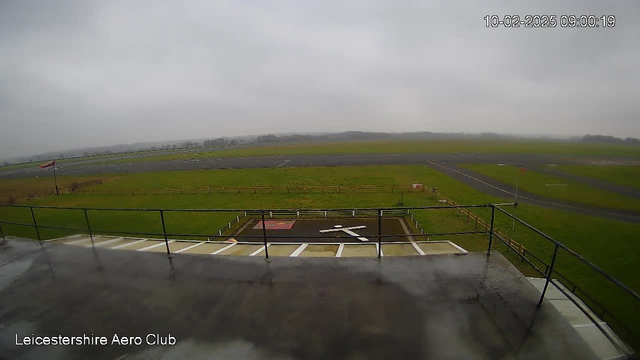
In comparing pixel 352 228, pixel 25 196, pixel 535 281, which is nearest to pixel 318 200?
pixel 352 228

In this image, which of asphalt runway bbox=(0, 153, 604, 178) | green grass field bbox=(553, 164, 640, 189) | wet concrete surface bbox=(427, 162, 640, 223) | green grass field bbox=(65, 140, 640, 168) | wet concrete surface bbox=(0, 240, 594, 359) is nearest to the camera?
wet concrete surface bbox=(0, 240, 594, 359)

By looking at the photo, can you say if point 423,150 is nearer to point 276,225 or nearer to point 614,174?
point 614,174

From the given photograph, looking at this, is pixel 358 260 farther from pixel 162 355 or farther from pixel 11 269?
pixel 11 269

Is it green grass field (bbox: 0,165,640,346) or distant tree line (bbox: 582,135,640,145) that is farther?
distant tree line (bbox: 582,135,640,145)

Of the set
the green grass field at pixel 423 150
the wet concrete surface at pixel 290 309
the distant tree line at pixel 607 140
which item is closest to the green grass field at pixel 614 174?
the green grass field at pixel 423 150

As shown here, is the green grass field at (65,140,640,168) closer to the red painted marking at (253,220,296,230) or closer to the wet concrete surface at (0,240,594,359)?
the red painted marking at (253,220,296,230)

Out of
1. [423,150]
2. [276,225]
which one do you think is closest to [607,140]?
[423,150]

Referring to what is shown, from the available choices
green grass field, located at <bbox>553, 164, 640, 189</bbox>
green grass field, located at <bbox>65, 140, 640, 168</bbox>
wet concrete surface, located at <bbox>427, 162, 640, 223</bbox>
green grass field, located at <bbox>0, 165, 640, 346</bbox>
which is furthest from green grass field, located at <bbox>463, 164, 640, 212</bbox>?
green grass field, located at <bbox>65, 140, 640, 168</bbox>
